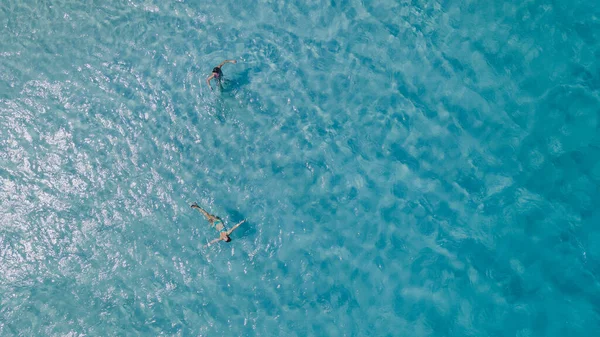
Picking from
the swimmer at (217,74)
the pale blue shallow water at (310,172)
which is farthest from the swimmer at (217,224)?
the swimmer at (217,74)

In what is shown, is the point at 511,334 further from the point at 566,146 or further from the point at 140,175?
the point at 140,175

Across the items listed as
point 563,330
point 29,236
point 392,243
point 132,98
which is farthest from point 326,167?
point 29,236

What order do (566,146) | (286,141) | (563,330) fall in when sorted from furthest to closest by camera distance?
1. (286,141)
2. (566,146)
3. (563,330)

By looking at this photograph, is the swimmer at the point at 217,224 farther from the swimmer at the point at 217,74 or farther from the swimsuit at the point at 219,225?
the swimmer at the point at 217,74

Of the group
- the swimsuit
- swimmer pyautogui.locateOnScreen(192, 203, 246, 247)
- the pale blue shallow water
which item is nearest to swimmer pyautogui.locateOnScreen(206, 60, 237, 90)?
the pale blue shallow water

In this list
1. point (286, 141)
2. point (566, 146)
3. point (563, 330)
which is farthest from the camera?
point (286, 141)

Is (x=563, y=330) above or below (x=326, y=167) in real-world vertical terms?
below

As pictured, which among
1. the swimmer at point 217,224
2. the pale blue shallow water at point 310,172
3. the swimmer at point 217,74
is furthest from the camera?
the swimmer at point 217,74

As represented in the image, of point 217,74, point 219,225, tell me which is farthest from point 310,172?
point 217,74

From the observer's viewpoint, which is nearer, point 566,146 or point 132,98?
point 566,146
